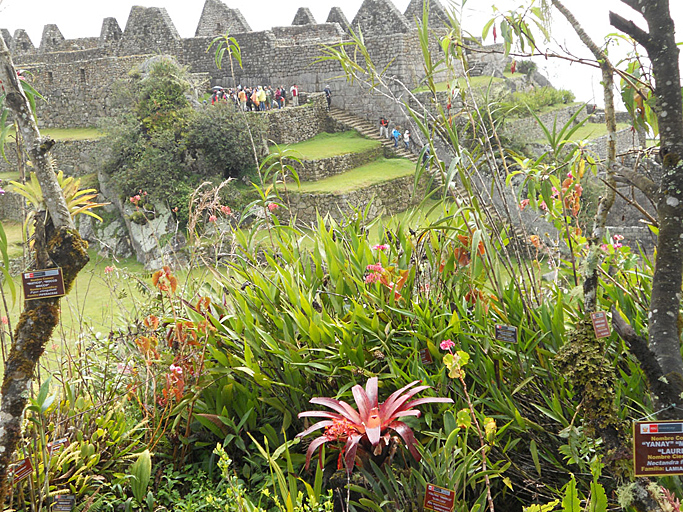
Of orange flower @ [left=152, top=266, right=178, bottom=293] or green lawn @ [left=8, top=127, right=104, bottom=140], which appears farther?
green lawn @ [left=8, top=127, right=104, bottom=140]

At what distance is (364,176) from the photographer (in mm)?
13094

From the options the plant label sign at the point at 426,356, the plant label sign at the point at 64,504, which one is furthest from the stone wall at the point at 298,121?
the plant label sign at the point at 64,504

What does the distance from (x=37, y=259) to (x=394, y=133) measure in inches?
501

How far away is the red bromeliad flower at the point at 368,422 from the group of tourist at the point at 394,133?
40.9 feet

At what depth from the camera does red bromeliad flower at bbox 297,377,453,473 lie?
2.09 m

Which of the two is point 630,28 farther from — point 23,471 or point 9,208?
point 9,208

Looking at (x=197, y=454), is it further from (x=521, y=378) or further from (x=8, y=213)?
(x=8, y=213)

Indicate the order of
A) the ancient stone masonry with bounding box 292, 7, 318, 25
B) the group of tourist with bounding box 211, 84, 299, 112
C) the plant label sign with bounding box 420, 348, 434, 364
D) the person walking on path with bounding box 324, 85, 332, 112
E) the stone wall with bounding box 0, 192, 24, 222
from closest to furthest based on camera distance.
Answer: the plant label sign with bounding box 420, 348, 434, 364
the stone wall with bounding box 0, 192, 24, 222
the group of tourist with bounding box 211, 84, 299, 112
the person walking on path with bounding box 324, 85, 332, 112
the ancient stone masonry with bounding box 292, 7, 318, 25

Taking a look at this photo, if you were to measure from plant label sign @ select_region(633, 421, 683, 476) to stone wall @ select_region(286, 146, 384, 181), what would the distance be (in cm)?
1150

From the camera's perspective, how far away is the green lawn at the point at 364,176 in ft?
40.4

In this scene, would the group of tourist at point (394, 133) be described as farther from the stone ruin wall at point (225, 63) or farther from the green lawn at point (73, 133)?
the green lawn at point (73, 133)

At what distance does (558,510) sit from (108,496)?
5.69 ft

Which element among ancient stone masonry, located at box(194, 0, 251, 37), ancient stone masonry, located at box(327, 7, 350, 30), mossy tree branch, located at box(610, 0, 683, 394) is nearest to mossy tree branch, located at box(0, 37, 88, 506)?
mossy tree branch, located at box(610, 0, 683, 394)

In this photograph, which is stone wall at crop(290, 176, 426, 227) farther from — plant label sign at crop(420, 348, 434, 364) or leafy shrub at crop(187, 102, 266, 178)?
plant label sign at crop(420, 348, 434, 364)
